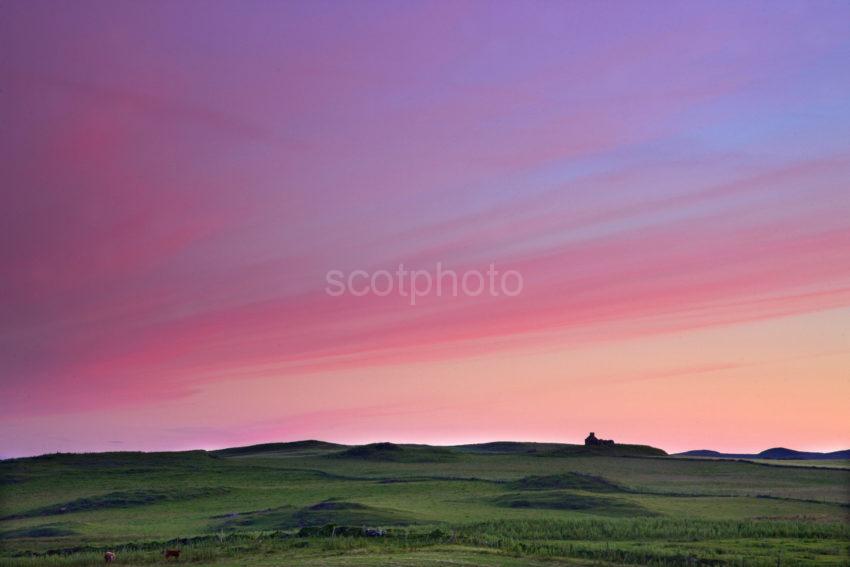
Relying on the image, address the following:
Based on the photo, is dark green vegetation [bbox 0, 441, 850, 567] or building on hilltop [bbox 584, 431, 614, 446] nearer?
dark green vegetation [bbox 0, 441, 850, 567]

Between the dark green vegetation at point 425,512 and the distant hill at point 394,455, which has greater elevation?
the distant hill at point 394,455

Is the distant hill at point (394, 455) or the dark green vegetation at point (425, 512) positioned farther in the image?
the distant hill at point (394, 455)

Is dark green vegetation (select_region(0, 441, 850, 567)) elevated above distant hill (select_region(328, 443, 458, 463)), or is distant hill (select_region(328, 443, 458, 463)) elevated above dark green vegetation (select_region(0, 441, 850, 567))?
distant hill (select_region(328, 443, 458, 463))

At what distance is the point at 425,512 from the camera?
75188mm

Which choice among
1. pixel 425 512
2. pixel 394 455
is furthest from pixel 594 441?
pixel 425 512

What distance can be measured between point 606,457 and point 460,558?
398ft

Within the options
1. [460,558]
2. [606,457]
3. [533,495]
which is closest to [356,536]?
[460,558]

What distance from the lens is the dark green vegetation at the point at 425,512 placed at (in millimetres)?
47250

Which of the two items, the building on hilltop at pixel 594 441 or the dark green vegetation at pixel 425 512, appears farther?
the building on hilltop at pixel 594 441

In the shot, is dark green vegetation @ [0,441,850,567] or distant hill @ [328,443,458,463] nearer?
dark green vegetation @ [0,441,850,567]

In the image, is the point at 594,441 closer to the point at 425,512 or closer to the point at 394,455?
the point at 394,455

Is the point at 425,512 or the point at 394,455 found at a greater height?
the point at 394,455

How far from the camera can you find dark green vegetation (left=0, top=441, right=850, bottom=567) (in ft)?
155

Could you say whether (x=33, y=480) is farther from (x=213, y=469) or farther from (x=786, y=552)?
(x=786, y=552)
